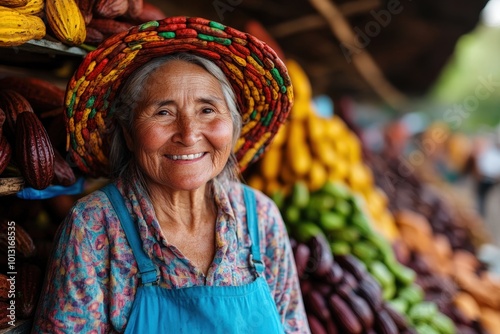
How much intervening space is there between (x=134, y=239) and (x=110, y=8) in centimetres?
74

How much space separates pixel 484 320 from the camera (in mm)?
3465

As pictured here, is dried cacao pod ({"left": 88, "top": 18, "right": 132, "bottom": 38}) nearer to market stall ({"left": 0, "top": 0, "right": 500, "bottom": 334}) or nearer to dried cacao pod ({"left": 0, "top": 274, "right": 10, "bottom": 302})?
market stall ({"left": 0, "top": 0, "right": 500, "bottom": 334})

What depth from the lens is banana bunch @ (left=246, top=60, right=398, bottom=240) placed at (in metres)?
2.77

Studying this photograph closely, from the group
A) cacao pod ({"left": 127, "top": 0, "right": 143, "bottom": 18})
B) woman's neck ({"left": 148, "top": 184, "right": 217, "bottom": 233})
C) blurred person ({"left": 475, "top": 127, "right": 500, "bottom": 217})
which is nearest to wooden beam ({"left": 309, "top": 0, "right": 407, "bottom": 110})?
blurred person ({"left": 475, "top": 127, "right": 500, "bottom": 217})

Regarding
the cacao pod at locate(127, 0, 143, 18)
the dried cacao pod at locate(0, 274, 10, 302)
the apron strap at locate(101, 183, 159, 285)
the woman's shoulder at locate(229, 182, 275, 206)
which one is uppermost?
the cacao pod at locate(127, 0, 143, 18)

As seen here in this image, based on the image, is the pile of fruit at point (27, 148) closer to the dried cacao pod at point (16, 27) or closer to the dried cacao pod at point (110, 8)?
the dried cacao pod at point (16, 27)

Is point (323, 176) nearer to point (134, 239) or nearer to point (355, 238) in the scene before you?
point (355, 238)

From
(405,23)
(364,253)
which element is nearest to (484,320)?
(364,253)

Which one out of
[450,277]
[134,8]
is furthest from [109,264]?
[450,277]

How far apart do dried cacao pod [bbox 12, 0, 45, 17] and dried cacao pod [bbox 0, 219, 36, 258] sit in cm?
59

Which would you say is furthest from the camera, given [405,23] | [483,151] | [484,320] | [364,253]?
[483,151]

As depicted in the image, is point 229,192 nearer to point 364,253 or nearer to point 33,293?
point 33,293

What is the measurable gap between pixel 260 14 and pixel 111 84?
225 cm

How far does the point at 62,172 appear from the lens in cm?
155
